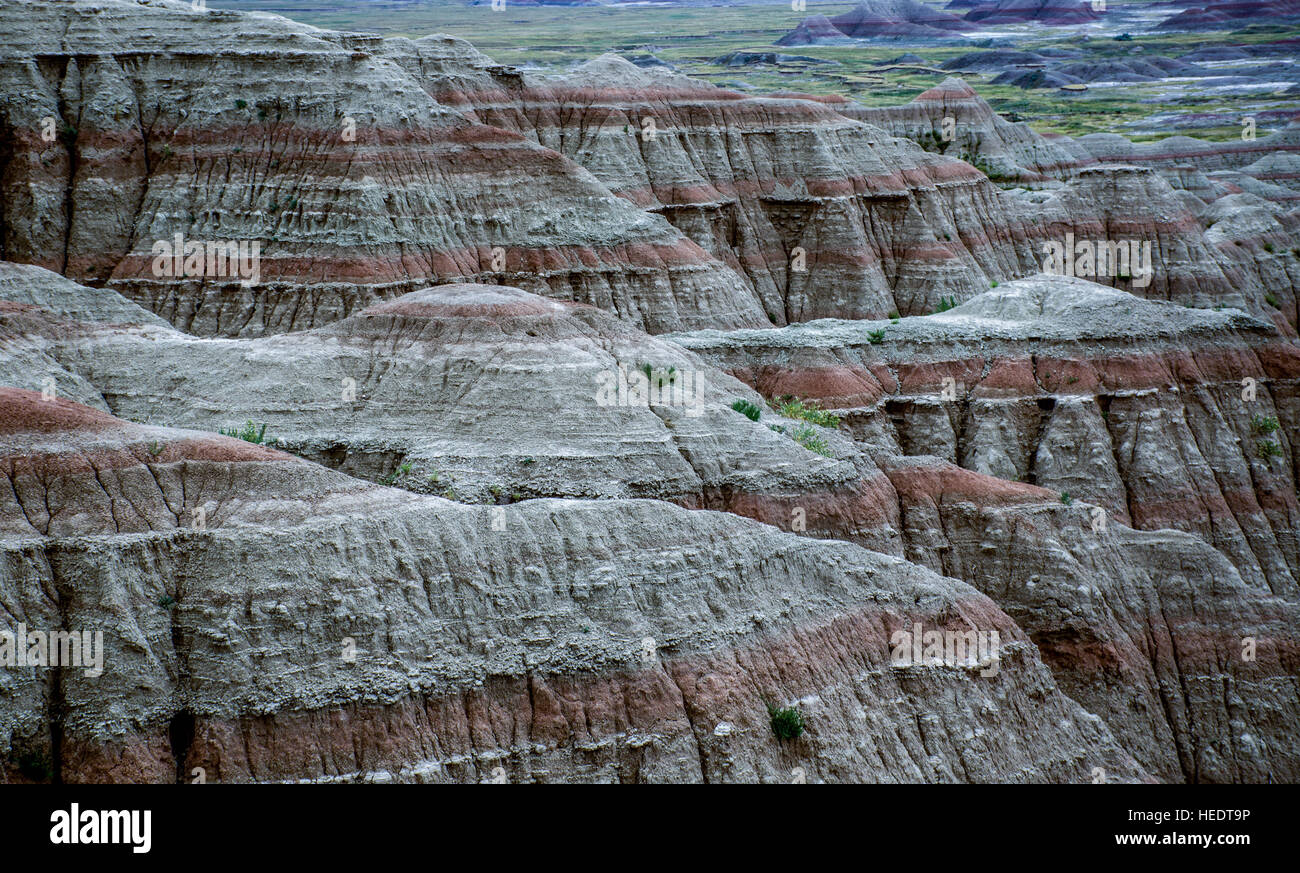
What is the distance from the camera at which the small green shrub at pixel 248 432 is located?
130ft

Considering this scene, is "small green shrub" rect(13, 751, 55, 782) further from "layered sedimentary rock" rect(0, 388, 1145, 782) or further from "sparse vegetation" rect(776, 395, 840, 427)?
"sparse vegetation" rect(776, 395, 840, 427)

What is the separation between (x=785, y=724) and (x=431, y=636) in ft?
25.0

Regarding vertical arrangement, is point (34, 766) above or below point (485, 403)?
below

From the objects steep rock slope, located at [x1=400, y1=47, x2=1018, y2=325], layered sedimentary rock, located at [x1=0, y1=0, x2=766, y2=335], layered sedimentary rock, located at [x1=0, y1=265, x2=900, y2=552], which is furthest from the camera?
steep rock slope, located at [x1=400, y1=47, x2=1018, y2=325]

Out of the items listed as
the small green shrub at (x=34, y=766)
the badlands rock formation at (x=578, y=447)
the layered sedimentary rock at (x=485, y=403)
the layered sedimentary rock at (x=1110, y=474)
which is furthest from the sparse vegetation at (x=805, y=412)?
the small green shrub at (x=34, y=766)

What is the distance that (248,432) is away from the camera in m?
39.9

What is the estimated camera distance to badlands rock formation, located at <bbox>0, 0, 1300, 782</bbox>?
2786cm

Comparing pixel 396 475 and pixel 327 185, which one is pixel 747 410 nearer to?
pixel 396 475

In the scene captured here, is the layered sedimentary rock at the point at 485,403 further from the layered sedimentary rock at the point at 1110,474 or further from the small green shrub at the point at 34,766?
the small green shrub at the point at 34,766

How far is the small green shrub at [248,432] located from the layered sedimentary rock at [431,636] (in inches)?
344

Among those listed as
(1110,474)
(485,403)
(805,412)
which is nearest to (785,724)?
(485,403)

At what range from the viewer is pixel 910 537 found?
42.9 meters

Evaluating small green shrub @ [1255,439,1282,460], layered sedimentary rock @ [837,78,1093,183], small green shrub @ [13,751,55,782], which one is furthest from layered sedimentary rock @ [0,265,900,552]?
layered sedimentary rock @ [837,78,1093,183]

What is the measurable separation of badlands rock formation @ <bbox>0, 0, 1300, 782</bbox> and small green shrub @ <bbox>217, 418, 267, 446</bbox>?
198 mm
